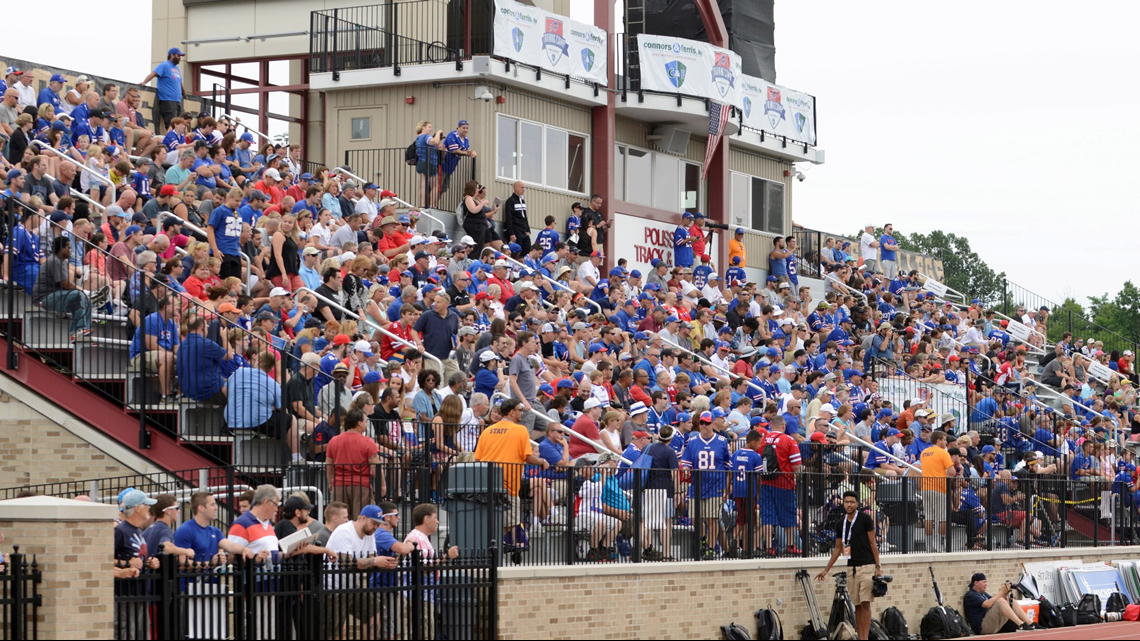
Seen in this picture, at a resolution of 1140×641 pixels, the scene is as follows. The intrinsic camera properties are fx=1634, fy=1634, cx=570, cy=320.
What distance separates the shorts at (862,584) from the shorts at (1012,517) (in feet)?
15.4

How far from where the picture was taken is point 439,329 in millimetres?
19688

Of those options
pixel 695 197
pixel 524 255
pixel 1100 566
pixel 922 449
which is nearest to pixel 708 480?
pixel 922 449

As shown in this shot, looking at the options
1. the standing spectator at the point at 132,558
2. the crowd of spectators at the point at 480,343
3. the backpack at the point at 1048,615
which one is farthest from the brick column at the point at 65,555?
the backpack at the point at 1048,615

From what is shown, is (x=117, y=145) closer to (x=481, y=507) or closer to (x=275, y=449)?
(x=275, y=449)

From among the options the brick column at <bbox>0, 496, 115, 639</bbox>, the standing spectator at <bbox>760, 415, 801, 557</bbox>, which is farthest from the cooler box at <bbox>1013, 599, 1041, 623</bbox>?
the brick column at <bbox>0, 496, 115, 639</bbox>

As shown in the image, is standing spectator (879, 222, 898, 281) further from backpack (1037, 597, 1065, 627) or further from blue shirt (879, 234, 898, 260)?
backpack (1037, 597, 1065, 627)

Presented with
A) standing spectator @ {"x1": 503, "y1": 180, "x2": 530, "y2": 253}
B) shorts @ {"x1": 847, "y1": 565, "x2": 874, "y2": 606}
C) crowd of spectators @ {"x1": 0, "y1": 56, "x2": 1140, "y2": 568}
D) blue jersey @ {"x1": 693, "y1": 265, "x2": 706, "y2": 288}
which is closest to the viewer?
crowd of spectators @ {"x1": 0, "y1": 56, "x2": 1140, "y2": 568}

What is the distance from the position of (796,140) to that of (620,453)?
73.4ft

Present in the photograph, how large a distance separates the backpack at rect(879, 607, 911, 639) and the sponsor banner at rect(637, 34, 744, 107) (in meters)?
15.6

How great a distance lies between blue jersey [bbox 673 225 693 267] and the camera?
32875 millimetres

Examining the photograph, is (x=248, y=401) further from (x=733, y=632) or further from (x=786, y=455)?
(x=786, y=455)

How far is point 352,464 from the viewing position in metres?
14.9

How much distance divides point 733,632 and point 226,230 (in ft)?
24.9

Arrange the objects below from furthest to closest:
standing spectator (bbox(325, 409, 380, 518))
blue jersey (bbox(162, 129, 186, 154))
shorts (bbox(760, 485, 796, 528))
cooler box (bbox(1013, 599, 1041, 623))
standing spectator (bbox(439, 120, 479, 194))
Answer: standing spectator (bbox(439, 120, 479, 194)) → blue jersey (bbox(162, 129, 186, 154)) → cooler box (bbox(1013, 599, 1041, 623)) → shorts (bbox(760, 485, 796, 528)) → standing spectator (bbox(325, 409, 380, 518))
